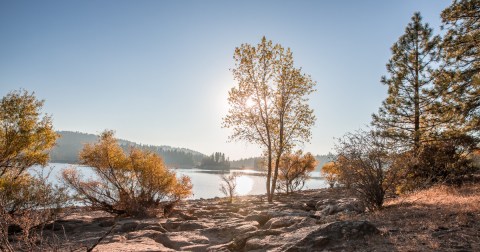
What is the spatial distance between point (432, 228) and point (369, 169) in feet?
15.7

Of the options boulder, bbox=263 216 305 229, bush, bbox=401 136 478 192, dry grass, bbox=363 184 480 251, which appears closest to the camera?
dry grass, bbox=363 184 480 251

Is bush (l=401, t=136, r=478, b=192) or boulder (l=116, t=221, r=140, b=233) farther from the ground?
bush (l=401, t=136, r=478, b=192)

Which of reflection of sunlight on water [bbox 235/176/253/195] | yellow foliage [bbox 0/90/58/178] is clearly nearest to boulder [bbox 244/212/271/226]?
yellow foliage [bbox 0/90/58/178]

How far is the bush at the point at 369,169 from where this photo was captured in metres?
12.1

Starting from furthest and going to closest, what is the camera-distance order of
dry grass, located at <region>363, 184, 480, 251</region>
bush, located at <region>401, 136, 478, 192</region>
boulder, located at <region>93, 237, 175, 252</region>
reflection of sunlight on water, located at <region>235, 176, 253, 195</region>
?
1. reflection of sunlight on water, located at <region>235, 176, 253, 195</region>
2. bush, located at <region>401, 136, 478, 192</region>
3. boulder, located at <region>93, 237, 175, 252</region>
4. dry grass, located at <region>363, 184, 480, 251</region>

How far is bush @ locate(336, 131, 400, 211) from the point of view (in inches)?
476

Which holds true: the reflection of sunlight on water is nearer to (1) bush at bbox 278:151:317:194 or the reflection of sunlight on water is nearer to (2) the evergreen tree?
(1) bush at bbox 278:151:317:194

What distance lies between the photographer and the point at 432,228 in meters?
7.40

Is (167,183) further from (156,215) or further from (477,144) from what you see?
(477,144)

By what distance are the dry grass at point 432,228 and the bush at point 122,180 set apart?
17.3 meters

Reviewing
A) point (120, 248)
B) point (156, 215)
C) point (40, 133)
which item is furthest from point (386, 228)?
point (40, 133)

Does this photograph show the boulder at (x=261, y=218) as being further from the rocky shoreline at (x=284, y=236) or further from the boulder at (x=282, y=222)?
the boulder at (x=282, y=222)

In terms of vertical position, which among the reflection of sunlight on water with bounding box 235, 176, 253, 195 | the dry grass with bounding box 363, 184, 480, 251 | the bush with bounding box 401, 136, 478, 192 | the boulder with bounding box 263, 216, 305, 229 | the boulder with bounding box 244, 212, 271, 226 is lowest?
the reflection of sunlight on water with bounding box 235, 176, 253, 195

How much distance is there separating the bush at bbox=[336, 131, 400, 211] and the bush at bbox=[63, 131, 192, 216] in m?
15.2
